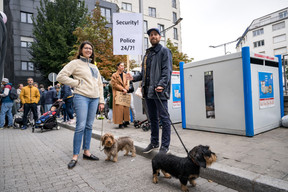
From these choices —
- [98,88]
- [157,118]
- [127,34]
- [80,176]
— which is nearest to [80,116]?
[98,88]

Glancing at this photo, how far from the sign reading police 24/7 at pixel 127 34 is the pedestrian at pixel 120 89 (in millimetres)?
1127

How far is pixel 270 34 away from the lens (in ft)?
161

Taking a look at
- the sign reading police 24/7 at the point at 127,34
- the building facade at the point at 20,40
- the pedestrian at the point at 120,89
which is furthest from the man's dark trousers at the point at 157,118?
the building facade at the point at 20,40

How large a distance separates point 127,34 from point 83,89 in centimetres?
261

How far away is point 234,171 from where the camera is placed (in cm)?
245

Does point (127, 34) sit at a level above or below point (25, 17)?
below

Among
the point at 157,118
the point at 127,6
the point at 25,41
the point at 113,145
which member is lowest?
the point at 113,145

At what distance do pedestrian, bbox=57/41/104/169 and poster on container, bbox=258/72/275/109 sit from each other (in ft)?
12.9

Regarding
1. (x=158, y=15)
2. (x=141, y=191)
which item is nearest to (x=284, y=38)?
(x=158, y=15)

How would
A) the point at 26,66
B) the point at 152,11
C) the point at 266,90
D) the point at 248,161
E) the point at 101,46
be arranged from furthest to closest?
the point at 152,11
the point at 26,66
the point at 101,46
the point at 266,90
the point at 248,161

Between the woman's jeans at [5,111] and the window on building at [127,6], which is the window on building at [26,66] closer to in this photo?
the window on building at [127,6]

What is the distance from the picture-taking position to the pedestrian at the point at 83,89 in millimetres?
3348

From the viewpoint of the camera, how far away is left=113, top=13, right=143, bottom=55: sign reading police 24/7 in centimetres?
530

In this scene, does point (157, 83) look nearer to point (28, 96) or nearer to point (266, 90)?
point (266, 90)
